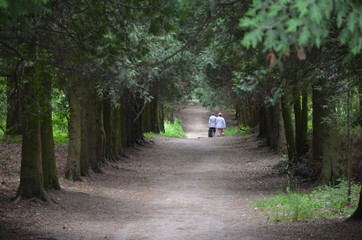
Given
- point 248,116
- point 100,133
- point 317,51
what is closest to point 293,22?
point 317,51

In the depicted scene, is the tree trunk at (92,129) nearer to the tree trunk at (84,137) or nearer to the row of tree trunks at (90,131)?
the row of tree trunks at (90,131)

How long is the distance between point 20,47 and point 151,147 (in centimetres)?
2124

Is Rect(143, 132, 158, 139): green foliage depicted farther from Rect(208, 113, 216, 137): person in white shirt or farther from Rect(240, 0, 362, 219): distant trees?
Rect(240, 0, 362, 219): distant trees

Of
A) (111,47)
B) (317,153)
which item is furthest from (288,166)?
(111,47)

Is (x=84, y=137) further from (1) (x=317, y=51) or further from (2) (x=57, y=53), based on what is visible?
(1) (x=317, y=51)

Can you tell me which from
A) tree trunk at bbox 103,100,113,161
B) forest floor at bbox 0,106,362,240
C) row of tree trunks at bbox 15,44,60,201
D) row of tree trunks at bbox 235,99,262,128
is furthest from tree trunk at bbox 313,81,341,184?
row of tree trunks at bbox 235,99,262,128

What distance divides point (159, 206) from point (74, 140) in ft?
12.6

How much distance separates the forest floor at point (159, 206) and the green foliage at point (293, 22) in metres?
5.22

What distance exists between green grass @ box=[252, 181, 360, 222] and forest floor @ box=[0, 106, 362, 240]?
329 millimetres

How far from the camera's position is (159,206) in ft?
44.1

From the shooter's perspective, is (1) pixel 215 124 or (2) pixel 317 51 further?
(1) pixel 215 124

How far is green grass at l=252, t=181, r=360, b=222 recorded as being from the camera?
1100cm

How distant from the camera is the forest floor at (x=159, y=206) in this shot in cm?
959

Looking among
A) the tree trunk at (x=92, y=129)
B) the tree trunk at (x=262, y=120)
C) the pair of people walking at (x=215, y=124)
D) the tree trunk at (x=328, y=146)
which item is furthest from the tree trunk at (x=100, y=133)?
the pair of people walking at (x=215, y=124)
